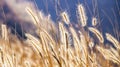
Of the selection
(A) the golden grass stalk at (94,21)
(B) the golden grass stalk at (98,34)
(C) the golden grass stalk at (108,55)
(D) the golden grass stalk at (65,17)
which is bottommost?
(C) the golden grass stalk at (108,55)

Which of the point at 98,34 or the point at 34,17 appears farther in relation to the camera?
the point at 98,34

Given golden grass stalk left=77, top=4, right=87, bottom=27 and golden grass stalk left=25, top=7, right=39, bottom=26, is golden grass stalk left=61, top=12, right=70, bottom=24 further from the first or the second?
golden grass stalk left=25, top=7, right=39, bottom=26

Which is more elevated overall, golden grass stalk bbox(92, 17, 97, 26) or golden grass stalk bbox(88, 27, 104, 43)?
golden grass stalk bbox(92, 17, 97, 26)

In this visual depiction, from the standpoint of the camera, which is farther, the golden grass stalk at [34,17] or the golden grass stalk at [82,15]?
the golden grass stalk at [82,15]

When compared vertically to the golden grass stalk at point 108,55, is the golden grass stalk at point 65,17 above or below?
above

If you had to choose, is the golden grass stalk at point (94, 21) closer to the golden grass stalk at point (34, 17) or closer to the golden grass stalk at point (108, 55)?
the golden grass stalk at point (108, 55)

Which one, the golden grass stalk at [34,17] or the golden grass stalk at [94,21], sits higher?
the golden grass stalk at [34,17]

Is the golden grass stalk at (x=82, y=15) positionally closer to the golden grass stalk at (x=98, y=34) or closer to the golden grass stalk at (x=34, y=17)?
the golden grass stalk at (x=98, y=34)

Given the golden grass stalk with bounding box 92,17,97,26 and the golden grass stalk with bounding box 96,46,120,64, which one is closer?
the golden grass stalk with bounding box 96,46,120,64

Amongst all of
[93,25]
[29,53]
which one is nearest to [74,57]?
[93,25]

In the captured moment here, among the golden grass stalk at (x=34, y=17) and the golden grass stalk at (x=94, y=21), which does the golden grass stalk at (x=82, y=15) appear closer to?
the golden grass stalk at (x=94, y=21)

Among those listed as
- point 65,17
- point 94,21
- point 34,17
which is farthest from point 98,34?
point 34,17

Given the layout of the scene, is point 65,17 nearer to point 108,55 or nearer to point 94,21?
point 94,21

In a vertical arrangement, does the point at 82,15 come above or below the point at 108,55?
above
